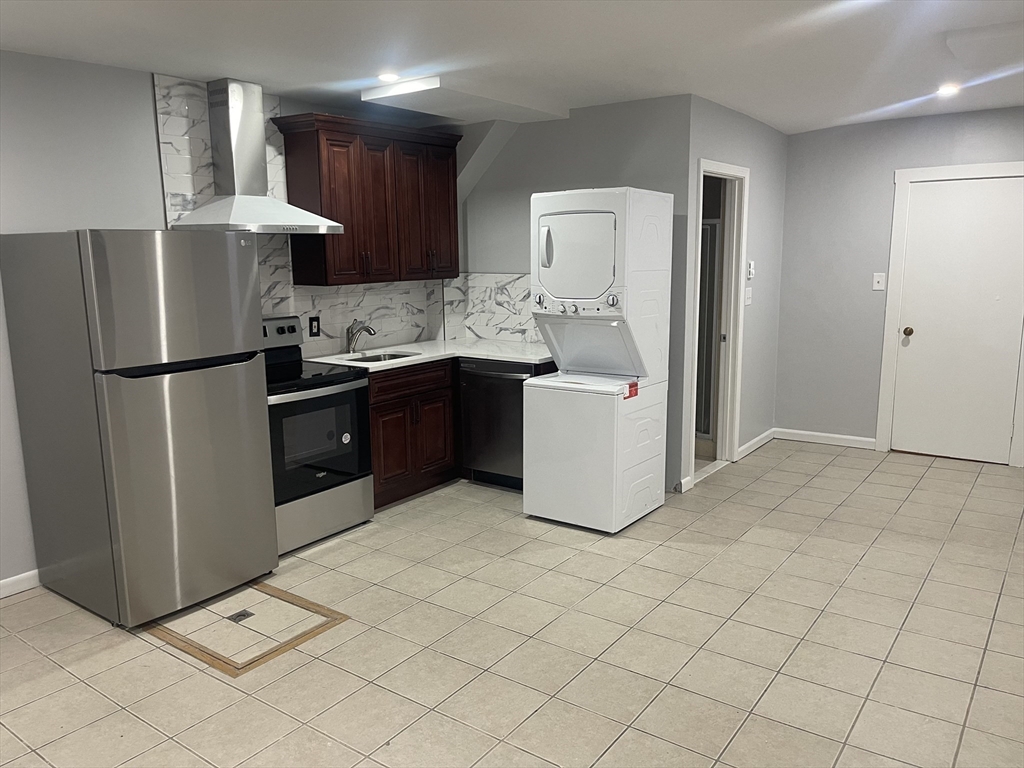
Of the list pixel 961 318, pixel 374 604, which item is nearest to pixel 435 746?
pixel 374 604

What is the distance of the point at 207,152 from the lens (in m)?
4.04

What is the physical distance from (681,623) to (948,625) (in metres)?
1.11

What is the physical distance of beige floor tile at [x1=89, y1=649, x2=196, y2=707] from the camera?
2682mm

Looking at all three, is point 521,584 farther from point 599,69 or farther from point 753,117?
point 753,117

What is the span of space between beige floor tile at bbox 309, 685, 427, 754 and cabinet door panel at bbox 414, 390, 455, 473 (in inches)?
87.3

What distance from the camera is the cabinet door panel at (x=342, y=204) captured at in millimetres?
4371

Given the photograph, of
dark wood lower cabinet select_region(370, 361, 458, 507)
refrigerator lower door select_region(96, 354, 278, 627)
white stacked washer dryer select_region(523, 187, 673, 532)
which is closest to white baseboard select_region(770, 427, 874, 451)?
white stacked washer dryer select_region(523, 187, 673, 532)

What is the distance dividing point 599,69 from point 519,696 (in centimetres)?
297

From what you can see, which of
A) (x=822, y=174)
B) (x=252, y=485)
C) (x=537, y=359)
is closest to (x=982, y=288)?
(x=822, y=174)

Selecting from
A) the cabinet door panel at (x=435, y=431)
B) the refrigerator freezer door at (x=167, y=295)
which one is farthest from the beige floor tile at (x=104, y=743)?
the cabinet door panel at (x=435, y=431)

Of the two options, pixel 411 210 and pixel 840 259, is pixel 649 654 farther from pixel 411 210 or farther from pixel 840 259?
pixel 840 259

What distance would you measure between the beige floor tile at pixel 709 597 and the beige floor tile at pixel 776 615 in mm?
42

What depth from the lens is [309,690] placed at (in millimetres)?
2682

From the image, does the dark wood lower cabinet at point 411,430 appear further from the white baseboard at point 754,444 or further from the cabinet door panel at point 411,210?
the white baseboard at point 754,444
